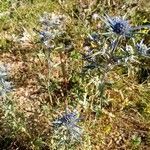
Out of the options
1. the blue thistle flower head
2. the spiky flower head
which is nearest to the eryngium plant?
the blue thistle flower head

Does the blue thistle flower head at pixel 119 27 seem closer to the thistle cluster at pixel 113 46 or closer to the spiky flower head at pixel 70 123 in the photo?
the thistle cluster at pixel 113 46

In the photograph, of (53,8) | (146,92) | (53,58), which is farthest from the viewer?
(53,8)

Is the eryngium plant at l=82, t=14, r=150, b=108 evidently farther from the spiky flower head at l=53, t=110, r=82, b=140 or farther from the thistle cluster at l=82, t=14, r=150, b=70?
the spiky flower head at l=53, t=110, r=82, b=140

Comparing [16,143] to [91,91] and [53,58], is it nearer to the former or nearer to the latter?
[91,91]

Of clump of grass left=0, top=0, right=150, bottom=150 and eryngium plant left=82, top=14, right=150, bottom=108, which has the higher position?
eryngium plant left=82, top=14, right=150, bottom=108

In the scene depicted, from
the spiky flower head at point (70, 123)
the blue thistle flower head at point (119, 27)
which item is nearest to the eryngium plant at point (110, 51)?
the blue thistle flower head at point (119, 27)

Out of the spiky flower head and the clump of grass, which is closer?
the spiky flower head

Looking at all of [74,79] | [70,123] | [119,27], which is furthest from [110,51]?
[74,79]

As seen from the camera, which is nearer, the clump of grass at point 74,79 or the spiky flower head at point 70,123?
the spiky flower head at point 70,123

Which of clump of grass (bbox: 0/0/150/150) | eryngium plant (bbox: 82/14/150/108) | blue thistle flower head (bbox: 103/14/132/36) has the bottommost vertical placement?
clump of grass (bbox: 0/0/150/150)

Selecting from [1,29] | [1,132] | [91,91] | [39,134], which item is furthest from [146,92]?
[1,29]

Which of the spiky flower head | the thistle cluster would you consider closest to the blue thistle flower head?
the thistle cluster
